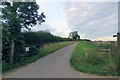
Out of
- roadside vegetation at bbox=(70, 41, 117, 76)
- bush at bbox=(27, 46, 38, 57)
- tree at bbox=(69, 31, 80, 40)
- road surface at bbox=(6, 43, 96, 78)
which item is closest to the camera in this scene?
road surface at bbox=(6, 43, 96, 78)

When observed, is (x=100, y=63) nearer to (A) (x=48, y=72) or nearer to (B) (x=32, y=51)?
(A) (x=48, y=72)

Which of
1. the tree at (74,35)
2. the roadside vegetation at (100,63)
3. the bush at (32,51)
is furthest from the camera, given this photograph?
→ the tree at (74,35)

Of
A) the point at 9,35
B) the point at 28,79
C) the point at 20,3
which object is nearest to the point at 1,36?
the point at 9,35

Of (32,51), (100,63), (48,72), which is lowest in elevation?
(48,72)

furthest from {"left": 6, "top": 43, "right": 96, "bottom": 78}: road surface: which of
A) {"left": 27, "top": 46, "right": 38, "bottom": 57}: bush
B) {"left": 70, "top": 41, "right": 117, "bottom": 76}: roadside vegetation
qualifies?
{"left": 27, "top": 46, "right": 38, "bottom": 57}: bush

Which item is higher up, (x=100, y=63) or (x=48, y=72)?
(x=100, y=63)

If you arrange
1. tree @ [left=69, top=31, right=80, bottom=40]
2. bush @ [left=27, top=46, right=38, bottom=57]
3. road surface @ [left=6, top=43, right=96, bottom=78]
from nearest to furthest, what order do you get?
road surface @ [left=6, top=43, right=96, bottom=78]
bush @ [left=27, top=46, right=38, bottom=57]
tree @ [left=69, top=31, right=80, bottom=40]

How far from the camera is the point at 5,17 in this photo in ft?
57.2

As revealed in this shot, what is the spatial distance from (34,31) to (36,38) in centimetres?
105

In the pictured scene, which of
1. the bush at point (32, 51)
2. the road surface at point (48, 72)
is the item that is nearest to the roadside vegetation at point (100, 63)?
the road surface at point (48, 72)

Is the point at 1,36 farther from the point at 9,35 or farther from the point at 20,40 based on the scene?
the point at 20,40

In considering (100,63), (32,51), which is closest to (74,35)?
(32,51)

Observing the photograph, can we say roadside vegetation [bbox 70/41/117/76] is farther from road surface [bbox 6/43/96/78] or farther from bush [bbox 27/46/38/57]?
bush [bbox 27/46/38/57]

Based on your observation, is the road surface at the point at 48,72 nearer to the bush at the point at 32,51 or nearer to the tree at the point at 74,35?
the bush at the point at 32,51
